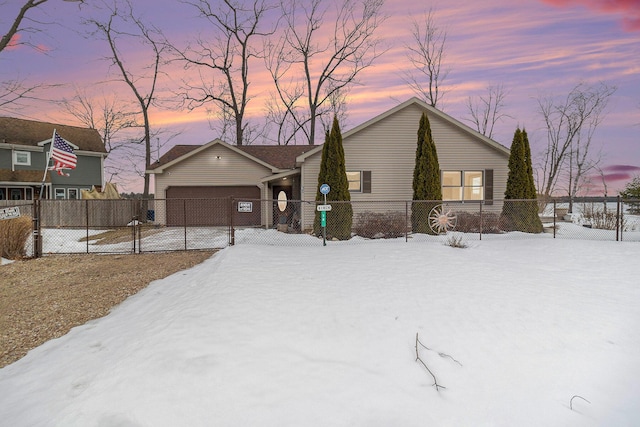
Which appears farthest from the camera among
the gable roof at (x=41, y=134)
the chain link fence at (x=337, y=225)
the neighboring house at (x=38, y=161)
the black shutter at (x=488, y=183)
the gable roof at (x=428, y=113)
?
the gable roof at (x=41, y=134)

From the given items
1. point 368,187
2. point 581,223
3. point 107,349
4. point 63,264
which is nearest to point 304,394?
point 107,349

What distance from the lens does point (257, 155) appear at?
71.3ft

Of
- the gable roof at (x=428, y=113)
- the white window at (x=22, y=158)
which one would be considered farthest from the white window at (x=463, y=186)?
the white window at (x=22, y=158)

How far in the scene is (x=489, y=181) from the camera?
16.9 metres

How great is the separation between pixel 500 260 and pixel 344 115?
26416 millimetres

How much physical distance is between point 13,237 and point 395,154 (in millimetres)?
14192

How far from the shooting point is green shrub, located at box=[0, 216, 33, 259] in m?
10.9

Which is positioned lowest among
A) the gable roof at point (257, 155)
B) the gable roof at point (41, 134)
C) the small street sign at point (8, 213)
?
the small street sign at point (8, 213)

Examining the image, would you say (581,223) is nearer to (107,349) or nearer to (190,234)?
(190,234)

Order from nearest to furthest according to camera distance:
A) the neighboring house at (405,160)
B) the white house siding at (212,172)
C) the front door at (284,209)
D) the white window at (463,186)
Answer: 1. the neighboring house at (405,160)
2. the white window at (463,186)
3. the front door at (284,209)
4. the white house siding at (212,172)

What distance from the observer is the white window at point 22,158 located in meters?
25.0

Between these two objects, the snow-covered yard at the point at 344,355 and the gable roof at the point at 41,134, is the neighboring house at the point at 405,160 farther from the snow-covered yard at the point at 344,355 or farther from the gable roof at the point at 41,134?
the gable roof at the point at 41,134

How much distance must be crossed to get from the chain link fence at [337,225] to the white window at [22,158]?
7.78 metres

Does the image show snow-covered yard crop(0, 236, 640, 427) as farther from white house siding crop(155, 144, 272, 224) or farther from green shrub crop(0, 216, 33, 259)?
white house siding crop(155, 144, 272, 224)
